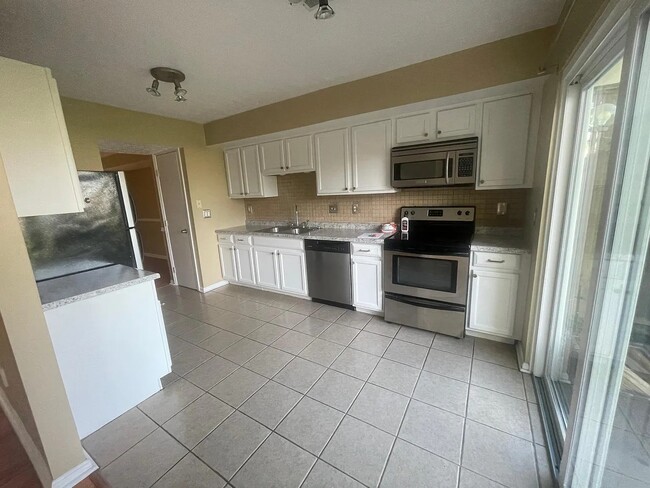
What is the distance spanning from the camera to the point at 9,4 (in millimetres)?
1400

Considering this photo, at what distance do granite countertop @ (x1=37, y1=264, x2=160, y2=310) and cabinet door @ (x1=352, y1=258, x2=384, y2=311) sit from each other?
6.23ft

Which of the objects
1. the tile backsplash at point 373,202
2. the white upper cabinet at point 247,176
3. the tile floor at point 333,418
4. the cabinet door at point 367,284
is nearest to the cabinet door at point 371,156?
the tile backsplash at point 373,202

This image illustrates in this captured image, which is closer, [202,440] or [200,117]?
[202,440]

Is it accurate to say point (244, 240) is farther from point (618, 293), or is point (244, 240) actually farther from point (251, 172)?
point (618, 293)

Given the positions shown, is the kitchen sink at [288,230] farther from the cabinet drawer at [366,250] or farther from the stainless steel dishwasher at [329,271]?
the cabinet drawer at [366,250]

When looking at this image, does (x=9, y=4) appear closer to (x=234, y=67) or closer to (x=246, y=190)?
(x=234, y=67)

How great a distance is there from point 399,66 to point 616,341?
8.01 ft

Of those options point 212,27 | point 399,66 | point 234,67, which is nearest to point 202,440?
point 212,27

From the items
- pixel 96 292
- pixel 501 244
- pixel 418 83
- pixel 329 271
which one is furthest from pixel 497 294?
pixel 96 292

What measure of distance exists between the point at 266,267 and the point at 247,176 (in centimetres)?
135

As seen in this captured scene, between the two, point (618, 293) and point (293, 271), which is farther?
point (293, 271)

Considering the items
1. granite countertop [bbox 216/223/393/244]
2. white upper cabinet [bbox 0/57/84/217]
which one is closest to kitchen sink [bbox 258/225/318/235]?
granite countertop [bbox 216/223/393/244]

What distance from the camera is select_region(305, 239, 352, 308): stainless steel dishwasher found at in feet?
9.92

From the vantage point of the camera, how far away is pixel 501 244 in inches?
88.6
